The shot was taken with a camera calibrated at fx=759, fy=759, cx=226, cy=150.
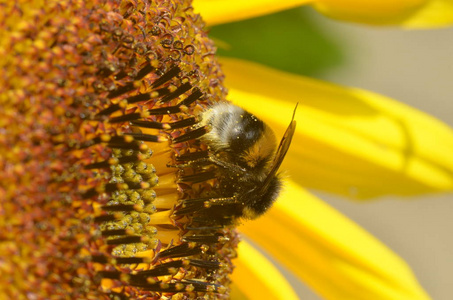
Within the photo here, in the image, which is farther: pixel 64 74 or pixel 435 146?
pixel 435 146

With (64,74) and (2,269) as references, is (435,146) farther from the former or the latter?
(2,269)

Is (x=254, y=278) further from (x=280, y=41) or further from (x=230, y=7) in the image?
(x=280, y=41)

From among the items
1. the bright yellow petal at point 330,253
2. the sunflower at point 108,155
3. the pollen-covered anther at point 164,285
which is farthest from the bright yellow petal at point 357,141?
the pollen-covered anther at point 164,285

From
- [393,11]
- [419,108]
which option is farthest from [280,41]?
[419,108]

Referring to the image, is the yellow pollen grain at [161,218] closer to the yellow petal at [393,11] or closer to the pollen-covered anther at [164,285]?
the pollen-covered anther at [164,285]

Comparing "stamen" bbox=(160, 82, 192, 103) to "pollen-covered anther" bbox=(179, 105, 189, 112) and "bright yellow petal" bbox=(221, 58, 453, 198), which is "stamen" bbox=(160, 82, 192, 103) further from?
"bright yellow petal" bbox=(221, 58, 453, 198)

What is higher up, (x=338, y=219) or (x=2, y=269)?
(x=338, y=219)

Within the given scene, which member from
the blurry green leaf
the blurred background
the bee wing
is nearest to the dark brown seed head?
the bee wing

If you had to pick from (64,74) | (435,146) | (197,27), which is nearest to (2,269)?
(64,74)

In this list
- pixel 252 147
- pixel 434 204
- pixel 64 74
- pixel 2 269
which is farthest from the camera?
pixel 434 204
